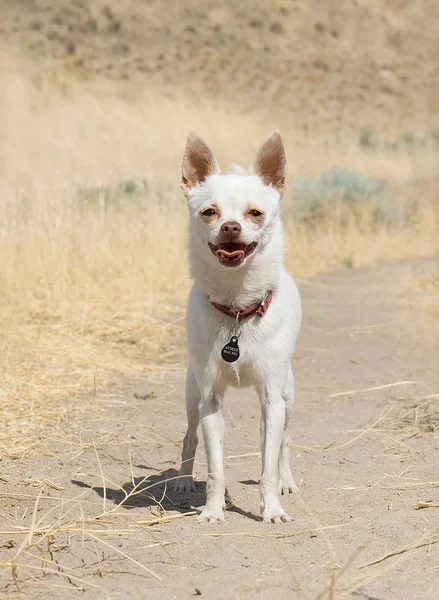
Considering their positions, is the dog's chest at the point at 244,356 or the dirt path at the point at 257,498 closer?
the dirt path at the point at 257,498

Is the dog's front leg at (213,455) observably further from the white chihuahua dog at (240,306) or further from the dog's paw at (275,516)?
the dog's paw at (275,516)

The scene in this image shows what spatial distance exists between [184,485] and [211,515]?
0.62 m

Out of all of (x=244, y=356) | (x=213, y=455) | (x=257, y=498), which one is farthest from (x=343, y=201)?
(x=213, y=455)

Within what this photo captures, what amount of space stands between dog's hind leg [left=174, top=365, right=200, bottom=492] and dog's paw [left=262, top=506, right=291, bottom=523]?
22.8 inches

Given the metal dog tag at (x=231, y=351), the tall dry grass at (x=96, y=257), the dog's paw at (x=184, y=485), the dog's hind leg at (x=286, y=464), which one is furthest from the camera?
the tall dry grass at (x=96, y=257)

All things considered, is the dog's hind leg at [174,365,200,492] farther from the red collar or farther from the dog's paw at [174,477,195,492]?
the red collar

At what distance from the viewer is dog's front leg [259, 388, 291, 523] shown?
11.9ft

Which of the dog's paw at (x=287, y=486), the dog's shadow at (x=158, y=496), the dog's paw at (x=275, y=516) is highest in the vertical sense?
the dog's paw at (x=275, y=516)

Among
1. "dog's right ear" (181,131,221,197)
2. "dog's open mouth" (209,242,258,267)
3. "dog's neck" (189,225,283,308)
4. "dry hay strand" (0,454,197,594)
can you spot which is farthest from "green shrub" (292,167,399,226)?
"dry hay strand" (0,454,197,594)

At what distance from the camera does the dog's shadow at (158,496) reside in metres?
3.89

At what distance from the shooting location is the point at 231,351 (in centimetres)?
371

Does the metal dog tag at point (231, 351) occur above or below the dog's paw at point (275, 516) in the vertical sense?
above

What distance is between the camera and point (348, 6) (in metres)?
42.1

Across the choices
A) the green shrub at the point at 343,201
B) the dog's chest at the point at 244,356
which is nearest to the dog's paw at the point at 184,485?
the dog's chest at the point at 244,356
